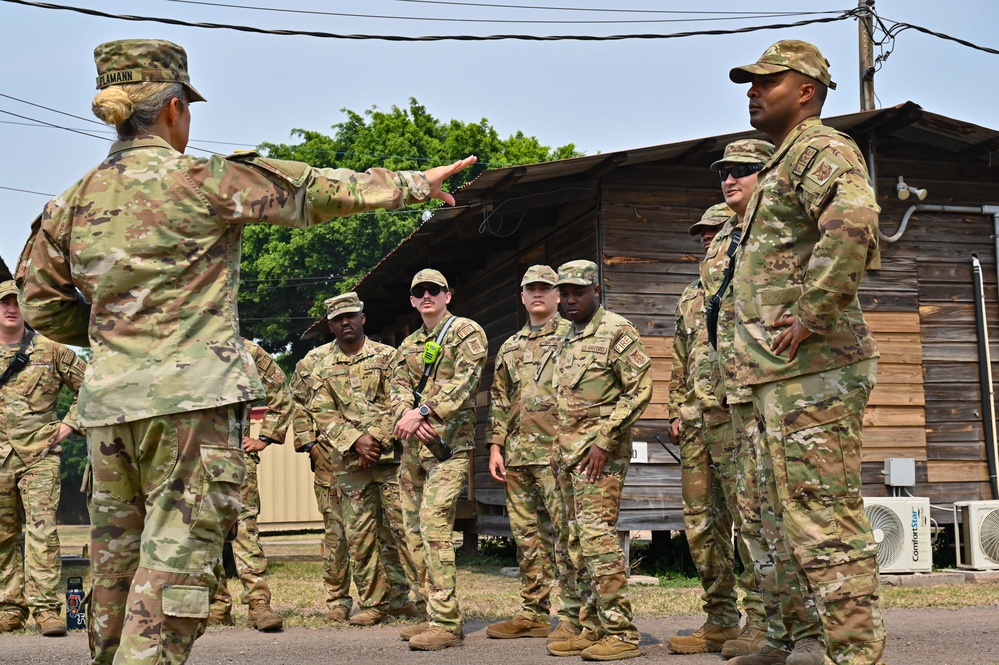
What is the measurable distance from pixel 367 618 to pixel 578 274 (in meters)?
3.62

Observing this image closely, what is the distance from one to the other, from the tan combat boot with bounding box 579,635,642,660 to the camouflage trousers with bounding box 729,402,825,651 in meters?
0.80

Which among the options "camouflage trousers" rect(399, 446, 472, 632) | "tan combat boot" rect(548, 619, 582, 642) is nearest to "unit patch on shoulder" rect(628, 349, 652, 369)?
"camouflage trousers" rect(399, 446, 472, 632)

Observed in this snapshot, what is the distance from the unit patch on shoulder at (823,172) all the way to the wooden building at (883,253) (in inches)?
286

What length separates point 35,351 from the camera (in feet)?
30.7

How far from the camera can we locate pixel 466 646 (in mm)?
7828

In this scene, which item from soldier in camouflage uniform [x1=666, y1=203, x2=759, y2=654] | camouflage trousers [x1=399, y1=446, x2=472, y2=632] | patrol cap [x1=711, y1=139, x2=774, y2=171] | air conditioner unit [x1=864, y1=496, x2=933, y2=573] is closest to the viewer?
patrol cap [x1=711, y1=139, x2=774, y2=171]

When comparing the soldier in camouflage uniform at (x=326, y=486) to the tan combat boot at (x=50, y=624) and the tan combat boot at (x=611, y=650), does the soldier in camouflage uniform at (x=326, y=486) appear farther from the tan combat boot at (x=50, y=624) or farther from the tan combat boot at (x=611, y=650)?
the tan combat boot at (x=611, y=650)

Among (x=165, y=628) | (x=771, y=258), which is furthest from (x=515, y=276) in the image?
(x=165, y=628)

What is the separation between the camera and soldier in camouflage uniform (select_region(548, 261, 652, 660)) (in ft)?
22.8

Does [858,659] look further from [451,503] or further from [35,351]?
[35,351]

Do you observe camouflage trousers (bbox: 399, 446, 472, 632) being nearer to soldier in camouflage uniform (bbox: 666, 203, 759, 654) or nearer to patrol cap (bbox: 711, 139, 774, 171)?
soldier in camouflage uniform (bbox: 666, 203, 759, 654)

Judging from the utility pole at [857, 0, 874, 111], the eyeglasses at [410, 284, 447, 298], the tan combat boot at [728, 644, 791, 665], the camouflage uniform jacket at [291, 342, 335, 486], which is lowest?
the tan combat boot at [728, 644, 791, 665]

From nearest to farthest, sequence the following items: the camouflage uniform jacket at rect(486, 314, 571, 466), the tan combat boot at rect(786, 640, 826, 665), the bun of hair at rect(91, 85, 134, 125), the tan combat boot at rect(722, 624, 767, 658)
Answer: the bun of hair at rect(91, 85, 134, 125)
the tan combat boot at rect(786, 640, 826, 665)
the tan combat boot at rect(722, 624, 767, 658)
the camouflage uniform jacket at rect(486, 314, 571, 466)

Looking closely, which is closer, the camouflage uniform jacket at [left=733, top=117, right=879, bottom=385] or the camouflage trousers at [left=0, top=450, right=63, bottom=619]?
the camouflage uniform jacket at [left=733, top=117, right=879, bottom=385]
